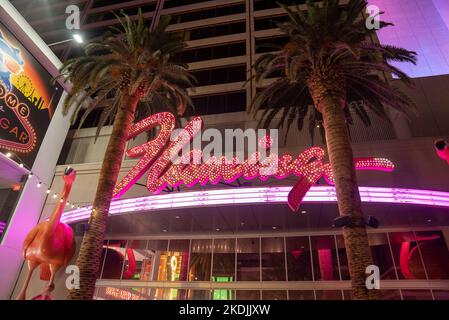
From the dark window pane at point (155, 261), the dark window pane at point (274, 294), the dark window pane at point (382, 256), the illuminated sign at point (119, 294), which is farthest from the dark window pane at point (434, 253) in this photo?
the illuminated sign at point (119, 294)

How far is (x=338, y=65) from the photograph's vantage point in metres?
12.3

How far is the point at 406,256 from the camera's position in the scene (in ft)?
47.9

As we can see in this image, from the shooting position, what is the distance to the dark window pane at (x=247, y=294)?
1512cm

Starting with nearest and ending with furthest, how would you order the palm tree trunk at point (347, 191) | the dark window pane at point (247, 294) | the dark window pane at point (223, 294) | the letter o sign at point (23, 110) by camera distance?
1. the palm tree trunk at point (347, 191)
2. the dark window pane at point (247, 294)
3. the dark window pane at point (223, 294)
4. the letter o sign at point (23, 110)

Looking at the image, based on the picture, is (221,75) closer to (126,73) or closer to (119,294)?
(126,73)

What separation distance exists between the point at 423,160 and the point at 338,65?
751 cm

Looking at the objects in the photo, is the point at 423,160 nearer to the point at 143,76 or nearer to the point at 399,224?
the point at 399,224

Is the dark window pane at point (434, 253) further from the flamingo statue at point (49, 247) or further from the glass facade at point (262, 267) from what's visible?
the flamingo statue at point (49, 247)

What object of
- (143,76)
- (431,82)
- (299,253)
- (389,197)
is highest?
(431,82)

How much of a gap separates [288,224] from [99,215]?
8.98 m

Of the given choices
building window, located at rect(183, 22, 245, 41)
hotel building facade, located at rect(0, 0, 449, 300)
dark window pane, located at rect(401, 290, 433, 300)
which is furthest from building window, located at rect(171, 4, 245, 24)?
dark window pane, located at rect(401, 290, 433, 300)

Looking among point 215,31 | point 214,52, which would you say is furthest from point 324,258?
point 215,31

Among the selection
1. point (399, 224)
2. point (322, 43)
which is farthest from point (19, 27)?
point (399, 224)
